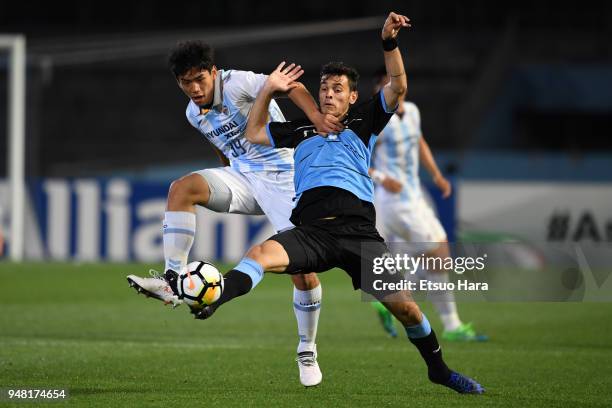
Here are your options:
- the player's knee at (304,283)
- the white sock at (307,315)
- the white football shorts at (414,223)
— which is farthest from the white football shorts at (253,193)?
the white football shorts at (414,223)

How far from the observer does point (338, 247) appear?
5.49m

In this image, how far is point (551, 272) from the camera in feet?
48.7

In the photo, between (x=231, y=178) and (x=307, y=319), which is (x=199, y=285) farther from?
(x=231, y=178)

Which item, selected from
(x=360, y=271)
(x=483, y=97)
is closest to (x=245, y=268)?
(x=360, y=271)

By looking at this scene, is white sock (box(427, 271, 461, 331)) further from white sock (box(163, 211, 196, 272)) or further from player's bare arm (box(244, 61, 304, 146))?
player's bare arm (box(244, 61, 304, 146))

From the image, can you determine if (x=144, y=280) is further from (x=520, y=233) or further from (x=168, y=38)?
(x=168, y=38)

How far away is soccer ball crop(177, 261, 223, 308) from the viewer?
4961 mm

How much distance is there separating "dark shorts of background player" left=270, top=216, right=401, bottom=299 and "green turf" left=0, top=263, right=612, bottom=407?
0.66m

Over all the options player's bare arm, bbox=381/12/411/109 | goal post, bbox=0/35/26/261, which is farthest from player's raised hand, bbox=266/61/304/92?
goal post, bbox=0/35/26/261

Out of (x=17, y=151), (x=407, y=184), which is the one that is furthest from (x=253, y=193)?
(x=17, y=151)

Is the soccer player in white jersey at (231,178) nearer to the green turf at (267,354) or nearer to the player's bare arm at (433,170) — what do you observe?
the green turf at (267,354)

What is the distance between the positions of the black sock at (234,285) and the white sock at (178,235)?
3.85 ft

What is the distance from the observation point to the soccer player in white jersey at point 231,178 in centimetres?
632

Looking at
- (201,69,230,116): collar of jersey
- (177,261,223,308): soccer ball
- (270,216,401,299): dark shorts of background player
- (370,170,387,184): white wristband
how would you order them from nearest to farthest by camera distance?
(177,261,223,308): soccer ball → (270,216,401,299): dark shorts of background player → (201,69,230,116): collar of jersey → (370,170,387,184): white wristband
